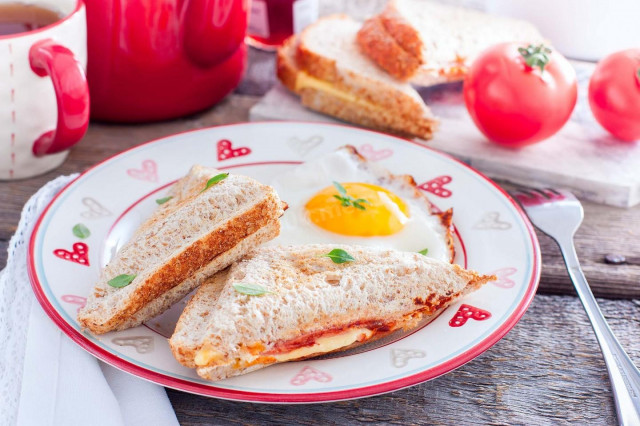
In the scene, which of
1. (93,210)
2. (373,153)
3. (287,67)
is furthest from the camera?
(287,67)

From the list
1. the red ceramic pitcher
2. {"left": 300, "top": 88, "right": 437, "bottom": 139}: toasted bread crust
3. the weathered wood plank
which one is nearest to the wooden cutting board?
{"left": 300, "top": 88, "right": 437, "bottom": 139}: toasted bread crust

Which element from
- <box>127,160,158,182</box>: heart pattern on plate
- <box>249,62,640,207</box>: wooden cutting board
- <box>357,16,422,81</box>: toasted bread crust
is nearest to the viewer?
<box>127,160,158,182</box>: heart pattern on plate

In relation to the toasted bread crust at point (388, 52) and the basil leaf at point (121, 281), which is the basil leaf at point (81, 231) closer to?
the basil leaf at point (121, 281)

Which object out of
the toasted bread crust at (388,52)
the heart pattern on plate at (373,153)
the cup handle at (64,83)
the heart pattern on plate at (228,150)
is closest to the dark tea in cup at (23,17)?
the cup handle at (64,83)

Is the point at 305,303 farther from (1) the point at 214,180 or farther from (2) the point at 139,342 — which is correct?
(1) the point at 214,180

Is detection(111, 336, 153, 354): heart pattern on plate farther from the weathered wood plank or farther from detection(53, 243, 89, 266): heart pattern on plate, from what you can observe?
detection(53, 243, 89, 266): heart pattern on plate

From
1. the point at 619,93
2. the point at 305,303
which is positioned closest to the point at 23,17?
the point at 305,303

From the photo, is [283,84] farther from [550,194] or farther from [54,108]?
[550,194]

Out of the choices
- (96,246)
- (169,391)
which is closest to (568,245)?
(169,391)
